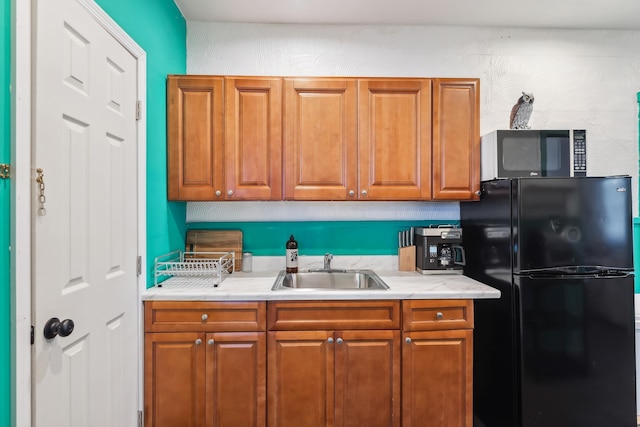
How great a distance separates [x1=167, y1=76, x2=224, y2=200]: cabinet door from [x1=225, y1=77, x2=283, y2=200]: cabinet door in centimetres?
6

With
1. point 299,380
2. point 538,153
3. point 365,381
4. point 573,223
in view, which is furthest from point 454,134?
point 299,380

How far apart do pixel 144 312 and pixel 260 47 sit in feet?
6.32

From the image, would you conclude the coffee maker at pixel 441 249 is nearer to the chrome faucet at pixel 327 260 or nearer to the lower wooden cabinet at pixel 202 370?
the chrome faucet at pixel 327 260

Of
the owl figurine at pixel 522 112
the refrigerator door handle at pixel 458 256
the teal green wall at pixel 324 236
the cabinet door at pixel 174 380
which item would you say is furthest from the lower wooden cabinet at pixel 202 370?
the owl figurine at pixel 522 112

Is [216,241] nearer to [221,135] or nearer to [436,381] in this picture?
[221,135]

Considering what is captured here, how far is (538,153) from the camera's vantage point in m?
1.97

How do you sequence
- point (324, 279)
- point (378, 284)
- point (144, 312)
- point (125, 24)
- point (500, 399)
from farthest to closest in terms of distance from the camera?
point (324, 279) < point (378, 284) < point (500, 399) < point (144, 312) < point (125, 24)

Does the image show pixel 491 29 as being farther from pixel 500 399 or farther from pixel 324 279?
pixel 500 399

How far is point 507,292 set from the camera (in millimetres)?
1831

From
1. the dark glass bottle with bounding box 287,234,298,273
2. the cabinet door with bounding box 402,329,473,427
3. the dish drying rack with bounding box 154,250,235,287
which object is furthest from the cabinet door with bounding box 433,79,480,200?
the dish drying rack with bounding box 154,250,235,287

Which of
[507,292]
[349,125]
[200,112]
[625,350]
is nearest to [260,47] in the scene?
[200,112]

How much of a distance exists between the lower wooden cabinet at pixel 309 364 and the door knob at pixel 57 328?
606mm

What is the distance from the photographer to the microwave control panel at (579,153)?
1949 millimetres

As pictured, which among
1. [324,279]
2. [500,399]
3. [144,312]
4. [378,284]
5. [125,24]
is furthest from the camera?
[324,279]
